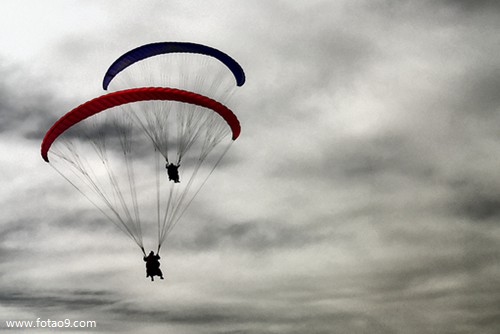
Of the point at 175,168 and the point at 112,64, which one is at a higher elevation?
the point at 112,64

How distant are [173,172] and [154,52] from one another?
649cm

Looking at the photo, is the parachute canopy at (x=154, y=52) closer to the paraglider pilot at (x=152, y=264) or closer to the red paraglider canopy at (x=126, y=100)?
the red paraglider canopy at (x=126, y=100)

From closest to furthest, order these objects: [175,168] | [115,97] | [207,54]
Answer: [115,97] → [207,54] → [175,168]

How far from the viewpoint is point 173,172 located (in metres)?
29.6

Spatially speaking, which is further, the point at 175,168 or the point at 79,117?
the point at 175,168

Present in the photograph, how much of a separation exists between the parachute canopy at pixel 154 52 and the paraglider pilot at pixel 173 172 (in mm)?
5192

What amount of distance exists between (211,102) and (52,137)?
836cm

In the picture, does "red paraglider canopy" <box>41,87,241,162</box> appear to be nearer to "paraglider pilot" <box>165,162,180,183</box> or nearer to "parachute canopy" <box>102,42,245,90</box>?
"parachute canopy" <box>102,42,245,90</box>

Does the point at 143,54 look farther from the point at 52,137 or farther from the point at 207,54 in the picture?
the point at 52,137

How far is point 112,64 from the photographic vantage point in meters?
27.2

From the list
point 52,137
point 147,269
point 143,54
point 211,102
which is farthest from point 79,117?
point 147,269

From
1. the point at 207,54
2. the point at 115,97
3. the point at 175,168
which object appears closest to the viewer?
the point at 115,97

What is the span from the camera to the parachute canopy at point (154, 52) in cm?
2638

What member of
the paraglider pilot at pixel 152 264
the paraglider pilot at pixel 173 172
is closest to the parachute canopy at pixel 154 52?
the paraglider pilot at pixel 173 172
